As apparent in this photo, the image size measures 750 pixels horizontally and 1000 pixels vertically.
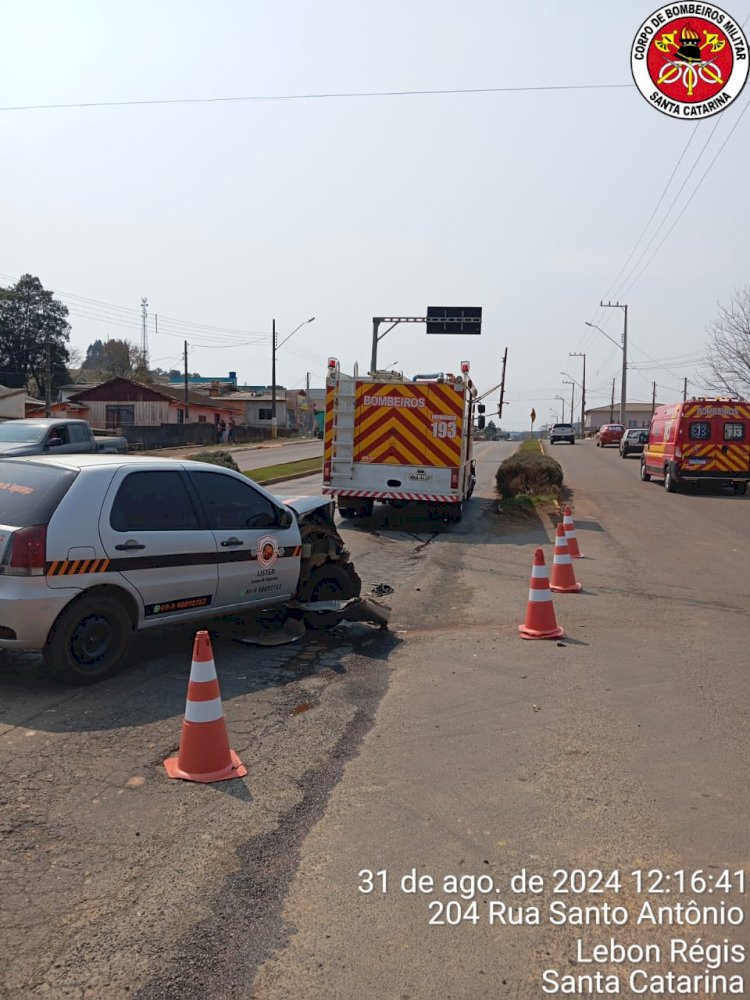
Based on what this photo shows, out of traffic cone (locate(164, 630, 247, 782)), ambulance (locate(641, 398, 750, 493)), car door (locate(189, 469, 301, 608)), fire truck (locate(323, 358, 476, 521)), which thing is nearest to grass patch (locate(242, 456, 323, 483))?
fire truck (locate(323, 358, 476, 521))

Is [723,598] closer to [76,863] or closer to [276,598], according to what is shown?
[276,598]

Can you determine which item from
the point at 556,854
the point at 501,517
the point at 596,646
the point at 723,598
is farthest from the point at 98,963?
the point at 501,517

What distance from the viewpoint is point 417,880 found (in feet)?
11.6

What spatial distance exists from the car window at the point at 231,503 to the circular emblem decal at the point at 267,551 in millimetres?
136

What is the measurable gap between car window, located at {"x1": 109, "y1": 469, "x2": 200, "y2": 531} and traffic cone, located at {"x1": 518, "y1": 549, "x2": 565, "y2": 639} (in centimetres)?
→ 299

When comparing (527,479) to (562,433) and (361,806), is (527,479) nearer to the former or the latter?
(361,806)

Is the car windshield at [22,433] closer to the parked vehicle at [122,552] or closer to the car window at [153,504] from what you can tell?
the parked vehicle at [122,552]

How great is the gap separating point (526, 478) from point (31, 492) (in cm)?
1551

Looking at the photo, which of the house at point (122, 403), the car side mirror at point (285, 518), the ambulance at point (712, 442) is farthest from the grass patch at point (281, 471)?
the house at point (122, 403)

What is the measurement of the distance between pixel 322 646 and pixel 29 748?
2.85 metres

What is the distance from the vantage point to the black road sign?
42.2 m

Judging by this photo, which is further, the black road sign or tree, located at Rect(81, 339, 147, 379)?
tree, located at Rect(81, 339, 147, 379)

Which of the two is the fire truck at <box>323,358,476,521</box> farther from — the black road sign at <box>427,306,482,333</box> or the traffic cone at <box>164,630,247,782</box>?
the black road sign at <box>427,306,482,333</box>

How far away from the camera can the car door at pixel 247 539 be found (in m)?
6.98
